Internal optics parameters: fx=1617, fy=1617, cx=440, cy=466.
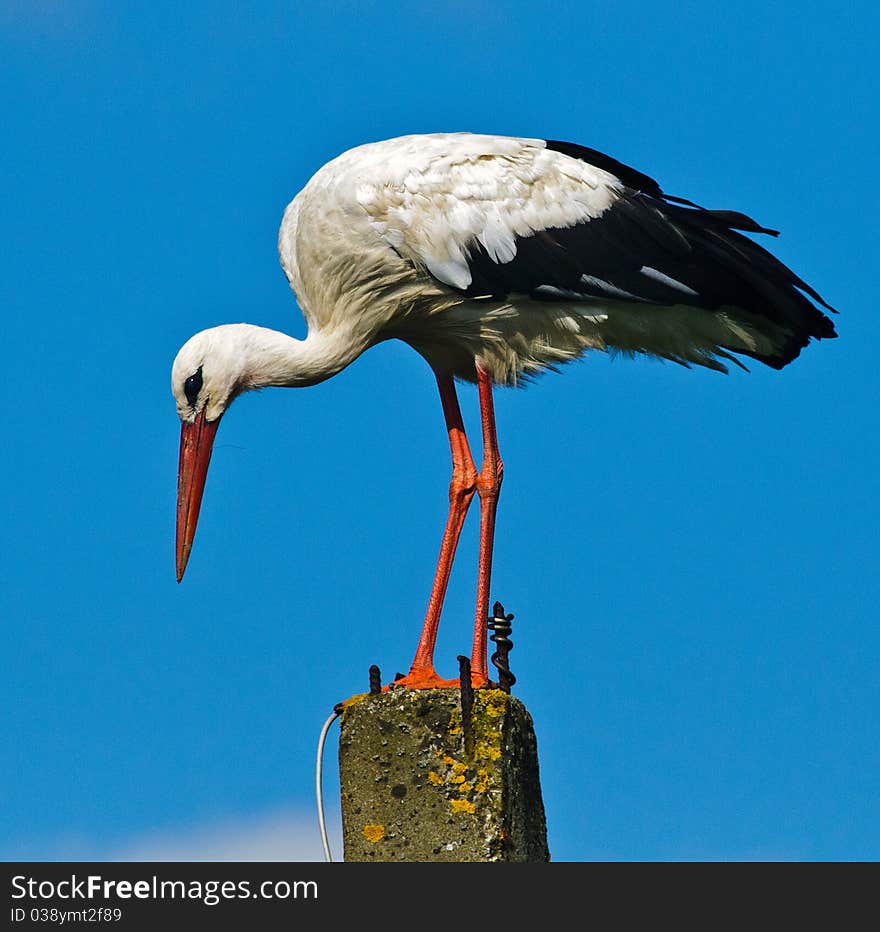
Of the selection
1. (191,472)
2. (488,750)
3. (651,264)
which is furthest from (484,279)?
(488,750)

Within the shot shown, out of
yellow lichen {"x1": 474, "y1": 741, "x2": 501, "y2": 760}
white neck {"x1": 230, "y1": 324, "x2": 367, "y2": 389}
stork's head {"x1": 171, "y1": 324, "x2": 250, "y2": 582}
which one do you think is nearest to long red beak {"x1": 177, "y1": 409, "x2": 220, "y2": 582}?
stork's head {"x1": 171, "y1": 324, "x2": 250, "y2": 582}

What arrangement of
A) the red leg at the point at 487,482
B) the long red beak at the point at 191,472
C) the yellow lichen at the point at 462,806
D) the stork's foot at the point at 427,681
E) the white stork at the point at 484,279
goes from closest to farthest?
1. the yellow lichen at the point at 462,806
2. the stork's foot at the point at 427,681
3. the red leg at the point at 487,482
4. the white stork at the point at 484,279
5. the long red beak at the point at 191,472

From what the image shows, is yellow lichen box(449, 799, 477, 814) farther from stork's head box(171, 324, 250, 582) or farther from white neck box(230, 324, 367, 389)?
white neck box(230, 324, 367, 389)

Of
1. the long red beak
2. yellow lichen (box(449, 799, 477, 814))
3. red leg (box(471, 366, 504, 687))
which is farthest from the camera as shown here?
the long red beak

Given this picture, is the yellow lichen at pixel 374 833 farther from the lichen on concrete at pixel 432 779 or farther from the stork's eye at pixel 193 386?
the stork's eye at pixel 193 386

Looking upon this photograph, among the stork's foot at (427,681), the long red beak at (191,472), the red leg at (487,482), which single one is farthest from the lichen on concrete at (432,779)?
the long red beak at (191,472)

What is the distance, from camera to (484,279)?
8.95m

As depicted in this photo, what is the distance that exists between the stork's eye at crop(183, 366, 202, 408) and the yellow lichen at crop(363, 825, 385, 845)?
3188 mm

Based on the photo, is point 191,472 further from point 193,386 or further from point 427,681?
point 427,681

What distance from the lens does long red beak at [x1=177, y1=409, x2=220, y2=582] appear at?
30.0ft

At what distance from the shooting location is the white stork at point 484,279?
8.94m

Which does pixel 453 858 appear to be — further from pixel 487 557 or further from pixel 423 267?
pixel 423 267

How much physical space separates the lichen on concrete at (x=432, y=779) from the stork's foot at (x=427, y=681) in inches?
23.8

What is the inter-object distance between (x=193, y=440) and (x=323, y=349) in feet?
3.01
